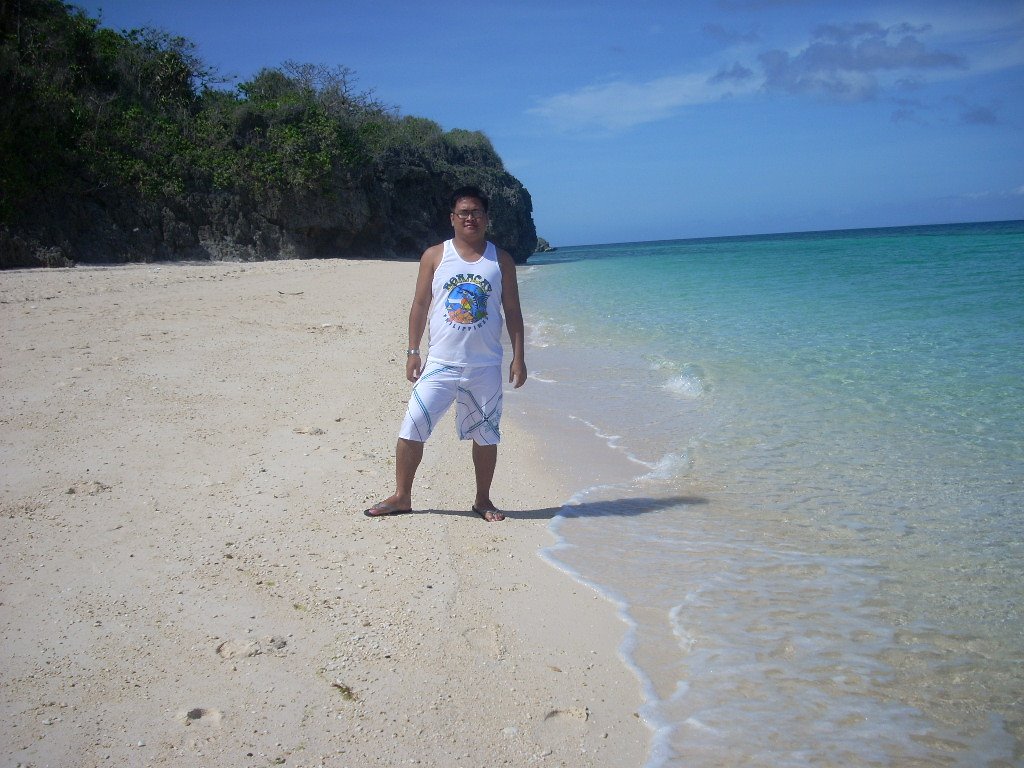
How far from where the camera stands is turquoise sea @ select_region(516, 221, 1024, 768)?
2.36 m

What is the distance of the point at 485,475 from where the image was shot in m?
3.90

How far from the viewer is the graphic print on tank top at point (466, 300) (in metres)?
3.68

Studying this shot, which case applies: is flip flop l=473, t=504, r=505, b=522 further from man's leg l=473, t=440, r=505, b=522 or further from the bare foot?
the bare foot

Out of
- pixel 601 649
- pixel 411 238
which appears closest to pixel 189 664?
pixel 601 649

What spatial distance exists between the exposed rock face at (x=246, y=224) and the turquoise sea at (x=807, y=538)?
390 inches

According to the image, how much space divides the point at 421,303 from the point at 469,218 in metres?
0.50

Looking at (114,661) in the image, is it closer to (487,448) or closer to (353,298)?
(487,448)

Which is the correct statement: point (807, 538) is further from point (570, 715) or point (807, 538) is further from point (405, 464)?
point (405, 464)

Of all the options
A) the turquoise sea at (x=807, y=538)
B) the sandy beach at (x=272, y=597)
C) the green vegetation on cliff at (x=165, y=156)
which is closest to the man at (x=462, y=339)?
the sandy beach at (x=272, y=597)

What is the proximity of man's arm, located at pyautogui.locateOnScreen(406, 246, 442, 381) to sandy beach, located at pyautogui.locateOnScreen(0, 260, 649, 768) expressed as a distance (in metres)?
0.77

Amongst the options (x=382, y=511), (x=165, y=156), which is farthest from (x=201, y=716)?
(x=165, y=156)

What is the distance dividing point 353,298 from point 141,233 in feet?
34.8

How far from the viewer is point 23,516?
346 cm

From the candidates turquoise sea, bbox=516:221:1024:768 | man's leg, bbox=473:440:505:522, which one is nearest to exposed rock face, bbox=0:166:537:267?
turquoise sea, bbox=516:221:1024:768
